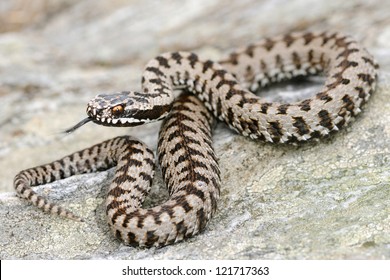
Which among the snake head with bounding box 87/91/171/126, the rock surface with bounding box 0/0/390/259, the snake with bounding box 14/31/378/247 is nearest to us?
the rock surface with bounding box 0/0/390/259

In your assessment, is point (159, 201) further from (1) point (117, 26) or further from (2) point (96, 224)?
(1) point (117, 26)

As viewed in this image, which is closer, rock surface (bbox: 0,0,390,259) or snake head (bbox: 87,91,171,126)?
rock surface (bbox: 0,0,390,259)

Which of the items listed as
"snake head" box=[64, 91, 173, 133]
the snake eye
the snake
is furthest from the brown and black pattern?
the snake eye

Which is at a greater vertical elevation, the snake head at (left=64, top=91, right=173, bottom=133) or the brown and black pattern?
the snake head at (left=64, top=91, right=173, bottom=133)

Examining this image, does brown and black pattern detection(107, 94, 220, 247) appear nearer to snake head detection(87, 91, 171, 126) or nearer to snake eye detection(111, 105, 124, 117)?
snake head detection(87, 91, 171, 126)

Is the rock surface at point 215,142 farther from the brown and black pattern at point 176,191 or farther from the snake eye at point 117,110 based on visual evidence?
the snake eye at point 117,110

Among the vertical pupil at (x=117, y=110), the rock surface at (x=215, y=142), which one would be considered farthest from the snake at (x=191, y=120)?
the rock surface at (x=215, y=142)

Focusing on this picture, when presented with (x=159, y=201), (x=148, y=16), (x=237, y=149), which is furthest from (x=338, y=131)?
(x=148, y=16)
